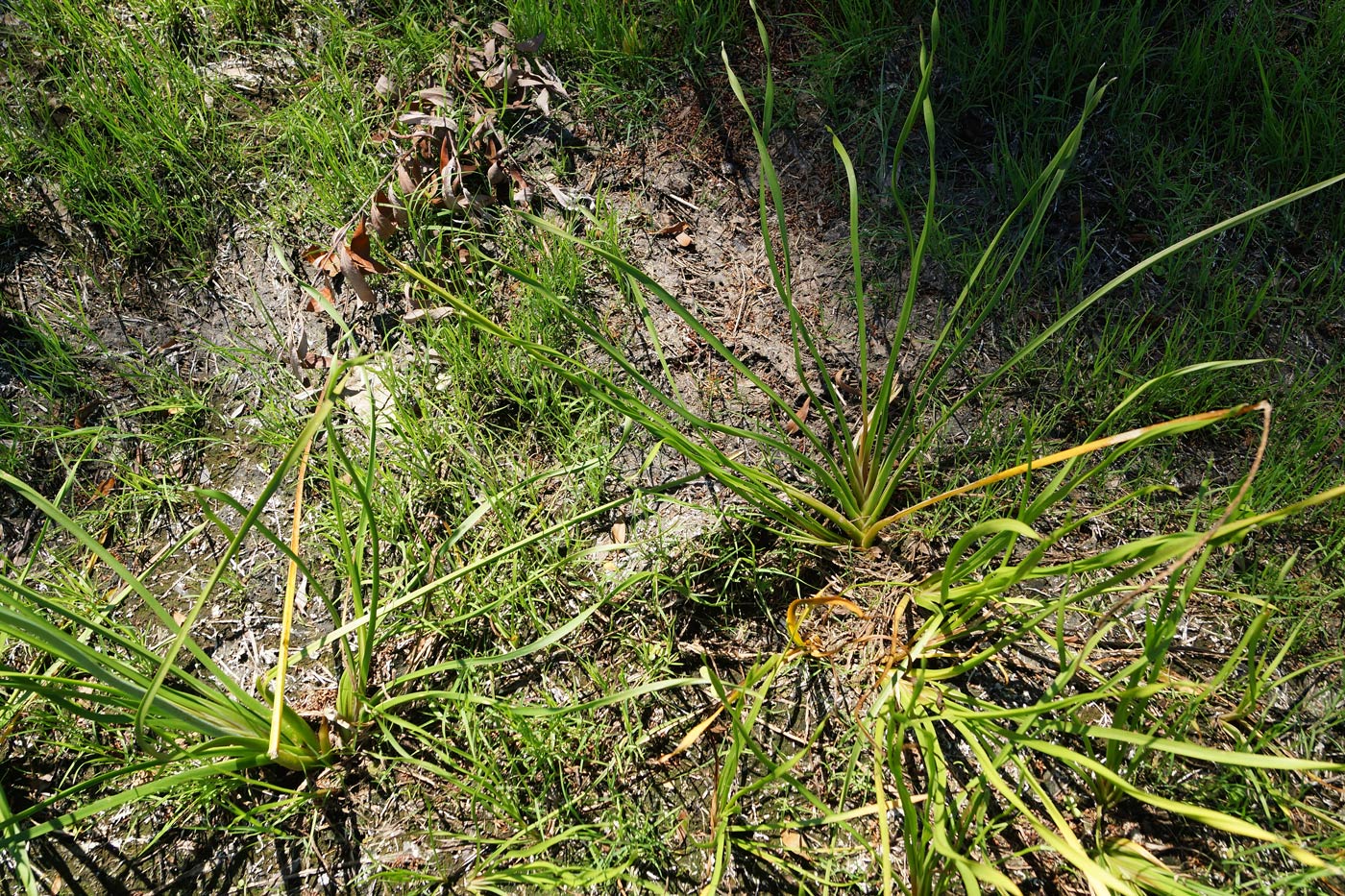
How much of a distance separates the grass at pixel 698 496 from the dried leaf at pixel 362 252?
8 centimetres

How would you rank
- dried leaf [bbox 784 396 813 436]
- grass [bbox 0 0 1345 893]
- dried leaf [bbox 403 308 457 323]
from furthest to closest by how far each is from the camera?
1. dried leaf [bbox 403 308 457 323]
2. dried leaf [bbox 784 396 813 436]
3. grass [bbox 0 0 1345 893]

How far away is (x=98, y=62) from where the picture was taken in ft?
7.53

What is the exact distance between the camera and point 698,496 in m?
1.79

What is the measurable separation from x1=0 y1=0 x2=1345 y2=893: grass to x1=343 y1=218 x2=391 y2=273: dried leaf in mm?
81

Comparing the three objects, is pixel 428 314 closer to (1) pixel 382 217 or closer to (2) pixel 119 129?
(1) pixel 382 217

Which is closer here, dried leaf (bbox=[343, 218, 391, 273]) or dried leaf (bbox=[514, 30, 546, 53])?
dried leaf (bbox=[343, 218, 391, 273])

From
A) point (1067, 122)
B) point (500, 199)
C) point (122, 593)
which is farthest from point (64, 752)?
point (1067, 122)

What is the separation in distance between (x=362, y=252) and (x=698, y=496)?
1029 mm

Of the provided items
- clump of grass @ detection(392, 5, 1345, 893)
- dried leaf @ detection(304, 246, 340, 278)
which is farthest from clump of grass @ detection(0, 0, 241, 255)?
clump of grass @ detection(392, 5, 1345, 893)

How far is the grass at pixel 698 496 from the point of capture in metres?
1.44

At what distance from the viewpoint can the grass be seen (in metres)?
1.44

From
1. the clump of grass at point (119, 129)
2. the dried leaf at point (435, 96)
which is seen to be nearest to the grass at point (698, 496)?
the clump of grass at point (119, 129)

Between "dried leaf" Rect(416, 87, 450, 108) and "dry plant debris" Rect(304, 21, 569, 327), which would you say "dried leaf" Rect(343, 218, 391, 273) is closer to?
"dry plant debris" Rect(304, 21, 569, 327)

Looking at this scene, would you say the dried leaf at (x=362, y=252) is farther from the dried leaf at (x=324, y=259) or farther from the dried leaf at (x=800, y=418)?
the dried leaf at (x=800, y=418)
